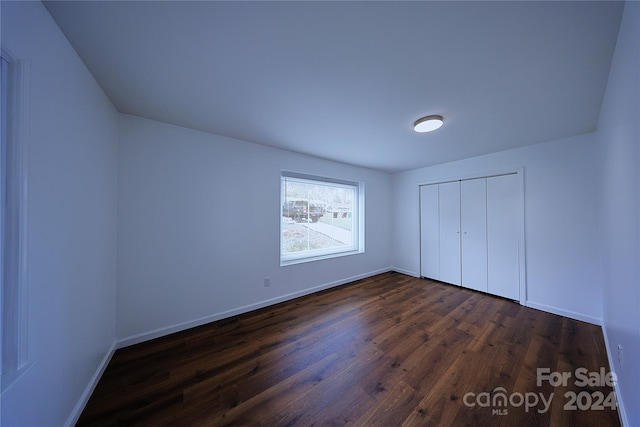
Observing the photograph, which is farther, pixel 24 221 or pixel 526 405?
pixel 526 405

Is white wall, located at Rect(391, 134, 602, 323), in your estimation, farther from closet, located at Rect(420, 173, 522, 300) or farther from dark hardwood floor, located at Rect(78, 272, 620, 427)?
dark hardwood floor, located at Rect(78, 272, 620, 427)

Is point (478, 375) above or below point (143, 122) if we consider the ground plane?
below

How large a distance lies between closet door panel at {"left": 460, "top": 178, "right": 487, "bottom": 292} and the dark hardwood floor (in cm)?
78

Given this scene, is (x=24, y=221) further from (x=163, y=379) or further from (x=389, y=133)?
(x=389, y=133)

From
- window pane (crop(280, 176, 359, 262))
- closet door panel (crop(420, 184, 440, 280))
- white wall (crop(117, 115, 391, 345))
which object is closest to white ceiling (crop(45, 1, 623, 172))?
white wall (crop(117, 115, 391, 345))

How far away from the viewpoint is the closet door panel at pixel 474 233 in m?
3.15

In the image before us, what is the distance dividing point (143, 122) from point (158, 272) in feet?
5.01

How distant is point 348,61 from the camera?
1.28 metres

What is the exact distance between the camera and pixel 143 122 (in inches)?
79.0

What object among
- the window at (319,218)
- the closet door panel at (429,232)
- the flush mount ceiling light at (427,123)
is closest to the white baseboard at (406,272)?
the closet door panel at (429,232)

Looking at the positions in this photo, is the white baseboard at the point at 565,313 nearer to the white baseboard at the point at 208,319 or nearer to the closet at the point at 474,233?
the closet at the point at 474,233

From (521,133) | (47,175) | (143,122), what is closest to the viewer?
(47,175)

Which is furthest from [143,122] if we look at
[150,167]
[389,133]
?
[389,133]

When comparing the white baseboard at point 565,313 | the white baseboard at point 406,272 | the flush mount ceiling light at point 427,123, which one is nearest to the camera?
the flush mount ceiling light at point 427,123
